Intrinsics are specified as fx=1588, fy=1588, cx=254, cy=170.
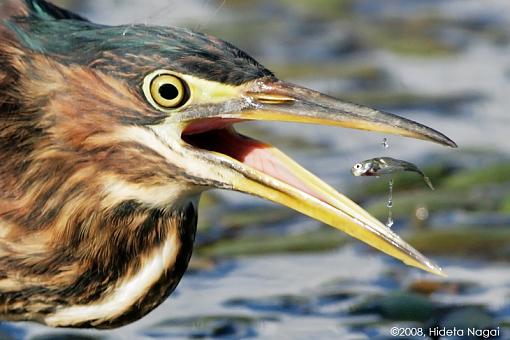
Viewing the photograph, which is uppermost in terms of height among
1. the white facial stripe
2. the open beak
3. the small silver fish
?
the small silver fish

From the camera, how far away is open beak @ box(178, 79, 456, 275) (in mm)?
4648

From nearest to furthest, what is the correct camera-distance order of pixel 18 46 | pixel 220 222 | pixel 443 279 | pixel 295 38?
pixel 18 46
pixel 443 279
pixel 220 222
pixel 295 38

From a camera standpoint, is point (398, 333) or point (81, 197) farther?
point (398, 333)

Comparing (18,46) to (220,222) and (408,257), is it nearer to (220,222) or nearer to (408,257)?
(408,257)

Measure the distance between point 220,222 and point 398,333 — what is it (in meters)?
1.29

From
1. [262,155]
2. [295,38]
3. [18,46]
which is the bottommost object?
[262,155]

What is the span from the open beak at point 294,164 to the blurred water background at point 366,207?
2.13 ft

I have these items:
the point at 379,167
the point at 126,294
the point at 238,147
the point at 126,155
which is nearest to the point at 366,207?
the point at 379,167

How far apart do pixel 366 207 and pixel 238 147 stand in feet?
7.21

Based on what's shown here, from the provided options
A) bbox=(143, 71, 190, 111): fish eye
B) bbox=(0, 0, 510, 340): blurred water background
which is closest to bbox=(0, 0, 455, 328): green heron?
bbox=(143, 71, 190, 111): fish eye

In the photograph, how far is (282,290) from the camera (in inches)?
259

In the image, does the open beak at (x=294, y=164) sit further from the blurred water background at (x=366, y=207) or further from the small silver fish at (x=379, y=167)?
the blurred water background at (x=366, y=207)

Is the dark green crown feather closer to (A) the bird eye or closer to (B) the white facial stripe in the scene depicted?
(A) the bird eye

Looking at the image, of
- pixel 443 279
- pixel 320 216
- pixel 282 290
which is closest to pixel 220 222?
pixel 282 290
